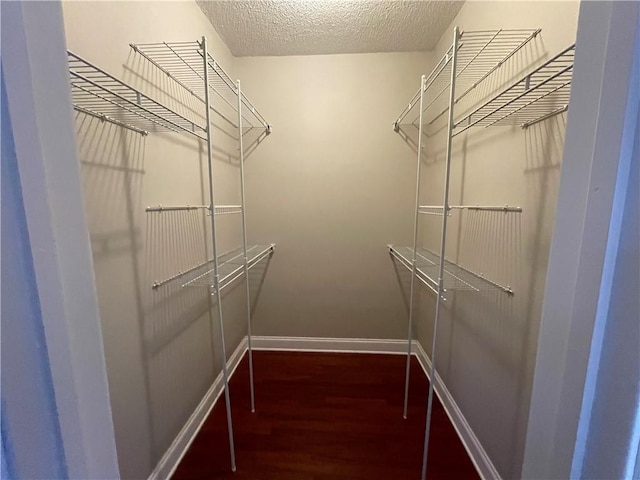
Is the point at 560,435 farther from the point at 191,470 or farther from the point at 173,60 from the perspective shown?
the point at 173,60

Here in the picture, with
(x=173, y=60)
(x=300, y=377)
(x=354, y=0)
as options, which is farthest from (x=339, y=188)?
(x=300, y=377)

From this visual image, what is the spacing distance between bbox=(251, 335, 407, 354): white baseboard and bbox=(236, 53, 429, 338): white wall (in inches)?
2.2

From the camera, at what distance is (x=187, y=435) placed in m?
1.50

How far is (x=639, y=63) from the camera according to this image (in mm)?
349

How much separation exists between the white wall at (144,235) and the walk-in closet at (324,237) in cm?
1

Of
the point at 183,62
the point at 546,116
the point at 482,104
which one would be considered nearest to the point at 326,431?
the point at 546,116

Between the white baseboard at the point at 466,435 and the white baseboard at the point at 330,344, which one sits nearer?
the white baseboard at the point at 466,435

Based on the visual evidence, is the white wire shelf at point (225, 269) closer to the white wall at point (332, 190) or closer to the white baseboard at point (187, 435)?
the white wall at point (332, 190)

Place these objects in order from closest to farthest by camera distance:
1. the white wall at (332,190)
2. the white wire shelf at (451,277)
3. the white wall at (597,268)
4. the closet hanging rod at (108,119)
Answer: the white wall at (597,268)
the closet hanging rod at (108,119)
the white wire shelf at (451,277)
the white wall at (332,190)

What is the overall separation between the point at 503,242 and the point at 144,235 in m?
1.57

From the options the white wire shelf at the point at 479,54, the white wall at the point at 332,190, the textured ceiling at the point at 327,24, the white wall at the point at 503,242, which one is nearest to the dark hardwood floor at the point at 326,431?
the white wall at the point at 503,242

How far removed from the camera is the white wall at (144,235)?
3.10ft

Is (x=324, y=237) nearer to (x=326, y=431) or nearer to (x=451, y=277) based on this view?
(x=451, y=277)

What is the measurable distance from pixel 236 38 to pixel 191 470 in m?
2.64
